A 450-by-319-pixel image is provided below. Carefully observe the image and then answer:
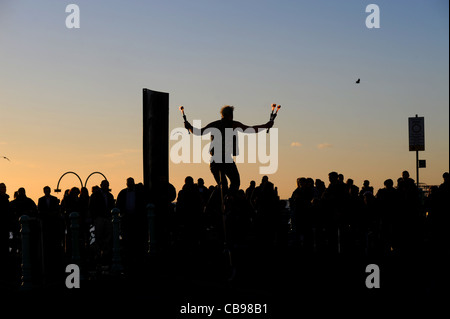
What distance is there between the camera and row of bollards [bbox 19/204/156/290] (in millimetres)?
15391

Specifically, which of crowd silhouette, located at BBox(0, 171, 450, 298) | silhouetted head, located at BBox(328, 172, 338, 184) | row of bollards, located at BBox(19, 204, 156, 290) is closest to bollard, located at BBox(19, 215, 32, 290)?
row of bollards, located at BBox(19, 204, 156, 290)

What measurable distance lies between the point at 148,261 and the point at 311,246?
4.71m

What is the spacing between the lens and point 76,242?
54.5ft

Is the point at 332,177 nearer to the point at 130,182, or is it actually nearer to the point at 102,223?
the point at 130,182

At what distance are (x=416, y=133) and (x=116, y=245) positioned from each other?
11.9 m

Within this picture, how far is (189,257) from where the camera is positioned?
1900 cm

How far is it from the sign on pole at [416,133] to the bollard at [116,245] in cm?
1123

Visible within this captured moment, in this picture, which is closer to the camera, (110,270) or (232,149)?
(232,149)

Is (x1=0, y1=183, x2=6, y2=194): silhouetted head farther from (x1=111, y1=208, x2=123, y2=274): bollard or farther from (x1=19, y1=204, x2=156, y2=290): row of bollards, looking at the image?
(x1=111, y1=208, x2=123, y2=274): bollard

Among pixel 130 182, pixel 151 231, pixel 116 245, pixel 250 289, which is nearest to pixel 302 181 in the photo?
pixel 151 231

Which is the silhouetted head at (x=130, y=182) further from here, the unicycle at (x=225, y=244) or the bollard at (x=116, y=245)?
the unicycle at (x=225, y=244)
